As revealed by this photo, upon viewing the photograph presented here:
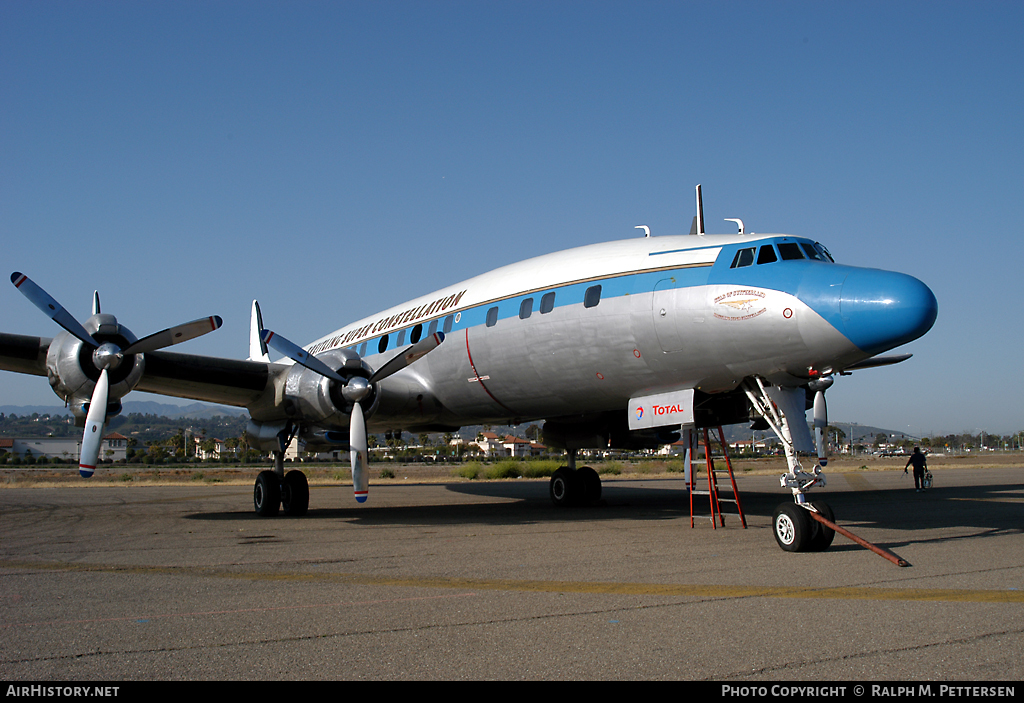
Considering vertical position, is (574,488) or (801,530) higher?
(801,530)

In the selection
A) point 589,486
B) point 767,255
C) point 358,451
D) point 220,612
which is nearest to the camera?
point 220,612

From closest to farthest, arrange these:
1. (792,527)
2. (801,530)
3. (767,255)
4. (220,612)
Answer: (220,612), (801,530), (792,527), (767,255)

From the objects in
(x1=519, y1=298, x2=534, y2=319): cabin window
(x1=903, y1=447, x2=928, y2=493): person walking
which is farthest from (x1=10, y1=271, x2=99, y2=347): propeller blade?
(x1=903, y1=447, x2=928, y2=493): person walking

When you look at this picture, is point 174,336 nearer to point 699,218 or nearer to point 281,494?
point 281,494

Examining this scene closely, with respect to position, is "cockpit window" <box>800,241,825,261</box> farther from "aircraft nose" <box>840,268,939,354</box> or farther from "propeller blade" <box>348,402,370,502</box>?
"propeller blade" <box>348,402,370,502</box>

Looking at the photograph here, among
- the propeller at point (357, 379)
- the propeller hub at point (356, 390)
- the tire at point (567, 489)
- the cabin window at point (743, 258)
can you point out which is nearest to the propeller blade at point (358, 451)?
the propeller at point (357, 379)

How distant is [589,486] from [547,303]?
639cm

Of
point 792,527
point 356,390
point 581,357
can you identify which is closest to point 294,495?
point 356,390

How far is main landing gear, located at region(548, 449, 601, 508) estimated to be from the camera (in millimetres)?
16672

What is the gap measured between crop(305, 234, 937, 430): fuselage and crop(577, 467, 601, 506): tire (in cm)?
327

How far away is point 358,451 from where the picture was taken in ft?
40.6
